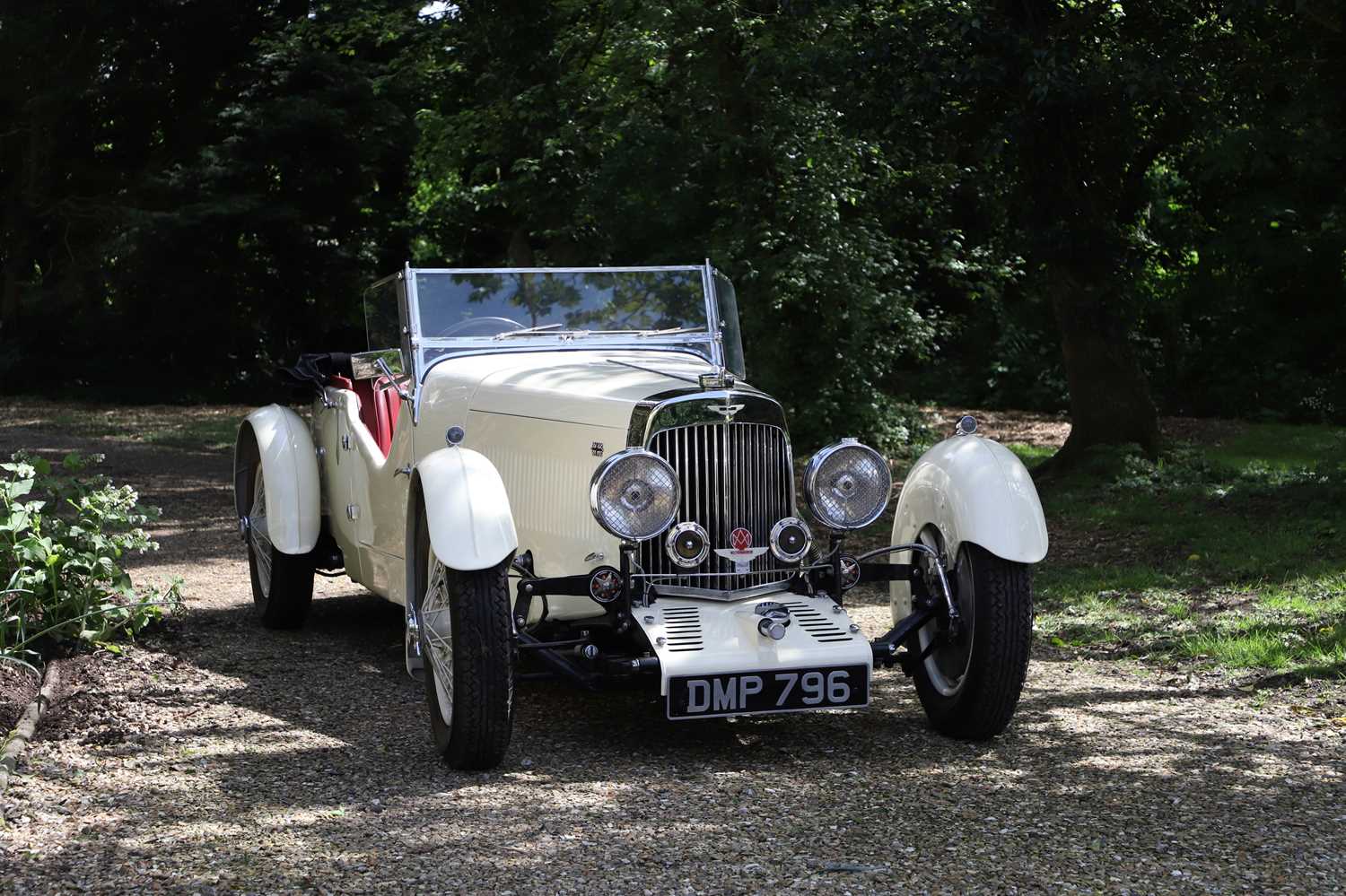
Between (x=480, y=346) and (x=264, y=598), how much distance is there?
2039 mm

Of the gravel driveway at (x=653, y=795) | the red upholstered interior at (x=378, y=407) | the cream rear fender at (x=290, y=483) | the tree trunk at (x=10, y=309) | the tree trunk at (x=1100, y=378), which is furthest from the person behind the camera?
the tree trunk at (x=10, y=309)

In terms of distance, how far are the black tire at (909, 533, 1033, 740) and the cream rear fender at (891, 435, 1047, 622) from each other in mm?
60

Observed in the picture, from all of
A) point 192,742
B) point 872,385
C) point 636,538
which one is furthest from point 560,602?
point 872,385

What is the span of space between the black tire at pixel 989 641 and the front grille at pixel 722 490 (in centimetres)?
71

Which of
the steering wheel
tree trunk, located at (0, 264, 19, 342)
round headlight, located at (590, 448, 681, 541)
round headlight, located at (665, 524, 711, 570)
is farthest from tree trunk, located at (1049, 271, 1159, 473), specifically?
tree trunk, located at (0, 264, 19, 342)

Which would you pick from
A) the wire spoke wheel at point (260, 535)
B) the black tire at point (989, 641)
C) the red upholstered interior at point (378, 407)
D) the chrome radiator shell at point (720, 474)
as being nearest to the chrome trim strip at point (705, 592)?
the chrome radiator shell at point (720, 474)

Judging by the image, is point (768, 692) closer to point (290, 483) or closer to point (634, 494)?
point (634, 494)

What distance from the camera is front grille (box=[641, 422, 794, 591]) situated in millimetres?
4961

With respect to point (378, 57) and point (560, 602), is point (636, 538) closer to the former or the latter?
point (560, 602)

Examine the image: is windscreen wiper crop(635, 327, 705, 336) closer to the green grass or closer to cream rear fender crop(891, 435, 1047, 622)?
cream rear fender crop(891, 435, 1047, 622)

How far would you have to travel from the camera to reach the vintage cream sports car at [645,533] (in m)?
4.57

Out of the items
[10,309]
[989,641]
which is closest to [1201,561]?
[989,641]

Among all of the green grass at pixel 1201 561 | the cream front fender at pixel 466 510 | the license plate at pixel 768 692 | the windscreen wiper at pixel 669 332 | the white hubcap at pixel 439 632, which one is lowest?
the green grass at pixel 1201 561

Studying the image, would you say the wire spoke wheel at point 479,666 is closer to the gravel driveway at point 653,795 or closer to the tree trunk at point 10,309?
the gravel driveway at point 653,795
